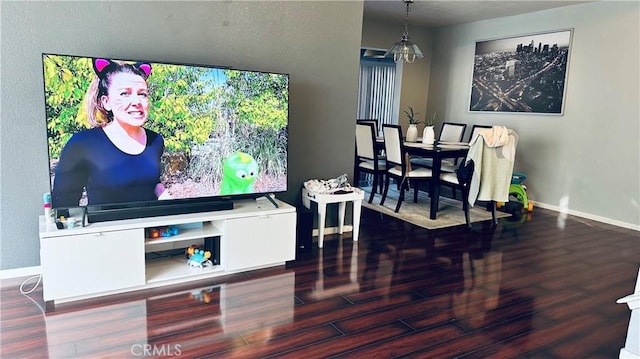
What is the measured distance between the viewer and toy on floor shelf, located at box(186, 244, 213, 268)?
293cm

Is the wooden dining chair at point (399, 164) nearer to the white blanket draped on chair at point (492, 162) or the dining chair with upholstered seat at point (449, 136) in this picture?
the dining chair with upholstered seat at point (449, 136)

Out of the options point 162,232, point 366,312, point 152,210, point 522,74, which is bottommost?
point 366,312

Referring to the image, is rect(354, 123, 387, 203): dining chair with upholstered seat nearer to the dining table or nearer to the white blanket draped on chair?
the dining table

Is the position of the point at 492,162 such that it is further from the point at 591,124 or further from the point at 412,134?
the point at 591,124

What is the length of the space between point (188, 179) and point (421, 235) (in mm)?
2237

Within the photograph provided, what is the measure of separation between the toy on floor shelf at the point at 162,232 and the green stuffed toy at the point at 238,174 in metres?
0.40

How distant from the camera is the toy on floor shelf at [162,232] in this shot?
281 centimetres

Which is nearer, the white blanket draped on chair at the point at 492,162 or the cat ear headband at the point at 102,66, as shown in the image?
the cat ear headband at the point at 102,66

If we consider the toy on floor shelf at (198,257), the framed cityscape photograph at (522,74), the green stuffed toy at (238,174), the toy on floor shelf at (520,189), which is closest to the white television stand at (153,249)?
the toy on floor shelf at (198,257)

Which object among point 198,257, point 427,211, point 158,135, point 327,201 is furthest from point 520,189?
point 158,135

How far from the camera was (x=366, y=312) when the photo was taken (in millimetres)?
2494

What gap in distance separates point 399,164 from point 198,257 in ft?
8.66

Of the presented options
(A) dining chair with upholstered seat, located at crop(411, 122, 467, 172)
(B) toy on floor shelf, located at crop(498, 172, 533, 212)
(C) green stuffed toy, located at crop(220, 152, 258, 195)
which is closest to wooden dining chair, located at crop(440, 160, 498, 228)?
(A) dining chair with upholstered seat, located at crop(411, 122, 467, 172)

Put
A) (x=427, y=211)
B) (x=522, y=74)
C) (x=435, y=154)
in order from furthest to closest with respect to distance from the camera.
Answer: (x=522, y=74), (x=427, y=211), (x=435, y=154)
